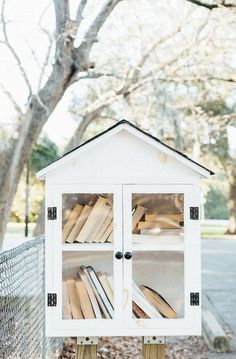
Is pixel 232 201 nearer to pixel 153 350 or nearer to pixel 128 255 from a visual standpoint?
pixel 153 350

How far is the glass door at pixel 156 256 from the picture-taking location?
9.75 feet

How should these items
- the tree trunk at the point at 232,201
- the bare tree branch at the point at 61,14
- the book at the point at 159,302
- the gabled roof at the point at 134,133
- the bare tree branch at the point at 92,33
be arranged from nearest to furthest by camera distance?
the gabled roof at the point at 134,133
the book at the point at 159,302
the bare tree branch at the point at 61,14
the bare tree branch at the point at 92,33
the tree trunk at the point at 232,201

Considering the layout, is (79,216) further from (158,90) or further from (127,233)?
(158,90)

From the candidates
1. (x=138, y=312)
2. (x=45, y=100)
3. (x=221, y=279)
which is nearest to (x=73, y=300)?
(x=138, y=312)

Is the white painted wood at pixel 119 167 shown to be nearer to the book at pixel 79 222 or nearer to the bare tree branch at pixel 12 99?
the book at pixel 79 222

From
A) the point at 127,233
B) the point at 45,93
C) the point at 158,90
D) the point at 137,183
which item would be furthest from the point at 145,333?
the point at 158,90

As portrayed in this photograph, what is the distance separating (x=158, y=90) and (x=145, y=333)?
16.3 meters

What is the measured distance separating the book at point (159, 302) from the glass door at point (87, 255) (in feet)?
0.43

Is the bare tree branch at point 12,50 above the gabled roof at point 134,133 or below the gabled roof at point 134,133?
above

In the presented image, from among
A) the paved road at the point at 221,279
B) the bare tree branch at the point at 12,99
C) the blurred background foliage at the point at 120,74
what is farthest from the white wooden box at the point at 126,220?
the bare tree branch at the point at 12,99

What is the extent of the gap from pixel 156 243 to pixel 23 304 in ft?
3.49

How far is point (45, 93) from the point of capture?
900 centimetres

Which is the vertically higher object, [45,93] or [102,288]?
[45,93]

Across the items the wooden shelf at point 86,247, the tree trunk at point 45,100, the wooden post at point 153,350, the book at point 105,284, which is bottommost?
the wooden post at point 153,350
